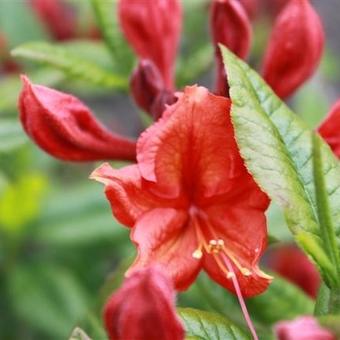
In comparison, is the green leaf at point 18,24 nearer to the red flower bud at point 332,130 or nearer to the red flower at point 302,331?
the red flower bud at point 332,130

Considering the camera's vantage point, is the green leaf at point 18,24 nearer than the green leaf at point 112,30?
No

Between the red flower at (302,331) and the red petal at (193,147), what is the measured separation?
431 millimetres

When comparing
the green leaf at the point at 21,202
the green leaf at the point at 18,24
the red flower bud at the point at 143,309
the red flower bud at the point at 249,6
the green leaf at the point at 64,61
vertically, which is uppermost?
the red flower bud at the point at 143,309

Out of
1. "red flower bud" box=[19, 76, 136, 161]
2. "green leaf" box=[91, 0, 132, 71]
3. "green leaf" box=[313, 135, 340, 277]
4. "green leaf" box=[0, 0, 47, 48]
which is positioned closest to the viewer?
"green leaf" box=[313, 135, 340, 277]

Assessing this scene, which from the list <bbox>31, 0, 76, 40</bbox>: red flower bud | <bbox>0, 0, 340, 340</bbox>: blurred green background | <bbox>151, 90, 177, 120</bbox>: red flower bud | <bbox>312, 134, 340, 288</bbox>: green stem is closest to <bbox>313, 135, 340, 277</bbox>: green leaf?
<bbox>312, 134, 340, 288</bbox>: green stem

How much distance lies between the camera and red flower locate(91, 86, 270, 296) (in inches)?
60.4

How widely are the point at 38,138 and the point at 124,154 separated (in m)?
0.21

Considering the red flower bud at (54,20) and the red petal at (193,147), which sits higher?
the red petal at (193,147)

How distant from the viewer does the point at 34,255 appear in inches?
123

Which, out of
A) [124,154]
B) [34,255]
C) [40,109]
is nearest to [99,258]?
[34,255]

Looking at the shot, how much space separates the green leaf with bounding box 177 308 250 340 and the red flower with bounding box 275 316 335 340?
9.6 inches

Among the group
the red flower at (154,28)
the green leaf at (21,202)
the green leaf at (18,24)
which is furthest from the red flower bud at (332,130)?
the green leaf at (18,24)

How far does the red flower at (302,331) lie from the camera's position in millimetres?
1134

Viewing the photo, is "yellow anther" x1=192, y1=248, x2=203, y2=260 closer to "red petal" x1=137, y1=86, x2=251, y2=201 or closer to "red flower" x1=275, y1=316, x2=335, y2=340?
"red petal" x1=137, y1=86, x2=251, y2=201
